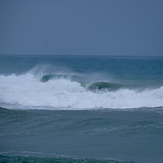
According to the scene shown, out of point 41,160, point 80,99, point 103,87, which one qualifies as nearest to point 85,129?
point 41,160

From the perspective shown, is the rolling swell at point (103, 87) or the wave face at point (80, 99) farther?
the rolling swell at point (103, 87)

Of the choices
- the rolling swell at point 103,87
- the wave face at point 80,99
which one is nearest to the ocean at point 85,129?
the wave face at point 80,99

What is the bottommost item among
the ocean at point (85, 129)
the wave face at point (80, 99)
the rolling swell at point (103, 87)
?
the ocean at point (85, 129)

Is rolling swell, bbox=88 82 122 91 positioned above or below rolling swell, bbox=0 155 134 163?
above

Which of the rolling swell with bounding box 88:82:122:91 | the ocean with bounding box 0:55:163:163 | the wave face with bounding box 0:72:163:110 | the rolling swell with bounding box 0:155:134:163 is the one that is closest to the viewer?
the rolling swell with bounding box 0:155:134:163

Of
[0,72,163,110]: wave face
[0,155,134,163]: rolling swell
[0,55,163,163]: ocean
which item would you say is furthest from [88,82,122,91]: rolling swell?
[0,155,134,163]: rolling swell

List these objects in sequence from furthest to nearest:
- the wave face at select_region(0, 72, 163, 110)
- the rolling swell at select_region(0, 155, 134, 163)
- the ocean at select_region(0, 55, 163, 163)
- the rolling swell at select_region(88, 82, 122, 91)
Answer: the rolling swell at select_region(88, 82, 122, 91), the wave face at select_region(0, 72, 163, 110), the ocean at select_region(0, 55, 163, 163), the rolling swell at select_region(0, 155, 134, 163)

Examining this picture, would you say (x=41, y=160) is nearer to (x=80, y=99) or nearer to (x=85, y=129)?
(x=85, y=129)

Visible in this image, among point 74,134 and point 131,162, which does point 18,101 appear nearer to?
point 74,134

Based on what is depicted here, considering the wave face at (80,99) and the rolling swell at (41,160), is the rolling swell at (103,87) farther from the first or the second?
the rolling swell at (41,160)

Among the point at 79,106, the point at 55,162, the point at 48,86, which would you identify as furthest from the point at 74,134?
the point at 48,86

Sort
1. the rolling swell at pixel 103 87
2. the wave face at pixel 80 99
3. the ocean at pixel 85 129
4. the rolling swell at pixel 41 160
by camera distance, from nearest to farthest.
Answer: the rolling swell at pixel 41 160
the ocean at pixel 85 129
the wave face at pixel 80 99
the rolling swell at pixel 103 87

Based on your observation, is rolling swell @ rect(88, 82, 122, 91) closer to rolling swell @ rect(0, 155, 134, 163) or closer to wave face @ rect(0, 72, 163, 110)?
wave face @ rect(0, 72, 163, 110)

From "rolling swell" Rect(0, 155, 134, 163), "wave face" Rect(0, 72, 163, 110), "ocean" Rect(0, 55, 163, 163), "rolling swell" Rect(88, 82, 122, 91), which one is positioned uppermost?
"rolling swell" Rect(88, 82, 122, 91)
